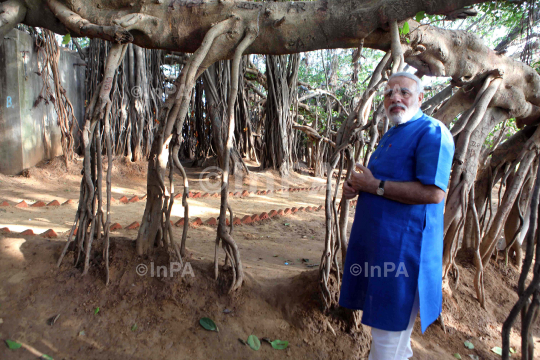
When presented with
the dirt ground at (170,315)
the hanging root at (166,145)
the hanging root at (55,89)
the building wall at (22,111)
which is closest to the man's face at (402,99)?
the hanging root at (166,145)

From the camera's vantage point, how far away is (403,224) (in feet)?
4.85

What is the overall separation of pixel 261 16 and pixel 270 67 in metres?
6.41

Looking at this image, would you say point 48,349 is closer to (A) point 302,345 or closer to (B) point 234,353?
(B) point 234,353

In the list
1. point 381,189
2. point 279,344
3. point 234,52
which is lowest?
point 279,344

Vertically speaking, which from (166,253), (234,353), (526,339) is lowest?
(234,353)

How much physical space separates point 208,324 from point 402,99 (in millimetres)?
1619

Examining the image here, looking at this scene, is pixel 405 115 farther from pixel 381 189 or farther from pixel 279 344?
pixel 279 344

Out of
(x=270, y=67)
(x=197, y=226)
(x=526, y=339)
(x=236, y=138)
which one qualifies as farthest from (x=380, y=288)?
(x=236, y=138)

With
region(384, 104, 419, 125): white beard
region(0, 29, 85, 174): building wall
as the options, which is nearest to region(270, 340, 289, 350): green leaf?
region(384, 104, 419, 125): white beard

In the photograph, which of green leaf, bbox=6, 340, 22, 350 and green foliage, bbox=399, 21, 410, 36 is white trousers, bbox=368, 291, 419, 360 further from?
green leaf, bbox=6, 340, 22, 350

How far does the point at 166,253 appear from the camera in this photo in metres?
2.29

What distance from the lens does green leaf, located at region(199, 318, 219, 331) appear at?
2018mm

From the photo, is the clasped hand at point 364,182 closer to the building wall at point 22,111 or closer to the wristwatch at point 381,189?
the wristwatch at point 381,189

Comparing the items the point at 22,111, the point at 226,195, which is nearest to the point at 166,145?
the point at 226,195
